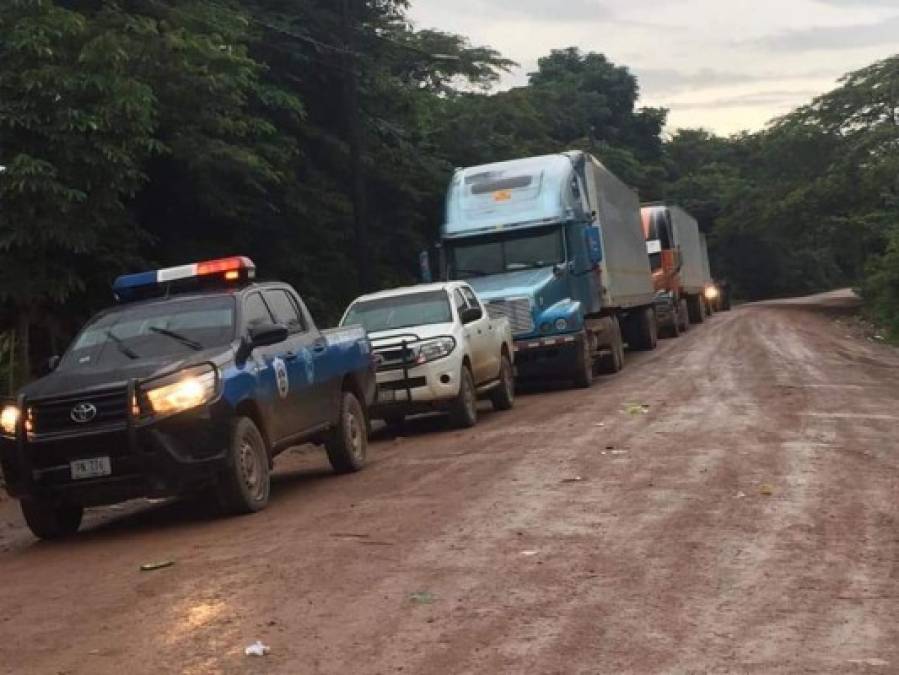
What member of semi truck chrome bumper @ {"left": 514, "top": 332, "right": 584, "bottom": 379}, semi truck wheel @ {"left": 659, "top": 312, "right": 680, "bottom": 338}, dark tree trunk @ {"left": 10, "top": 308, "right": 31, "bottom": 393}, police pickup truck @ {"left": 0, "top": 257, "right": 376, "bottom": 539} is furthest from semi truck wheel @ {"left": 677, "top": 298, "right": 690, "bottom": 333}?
police pickup truck @ {"left": 0, "top": 257, "right": 376, "bottom": 539}

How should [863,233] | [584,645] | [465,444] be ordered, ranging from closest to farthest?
[584,645], [465,444], [863,233]

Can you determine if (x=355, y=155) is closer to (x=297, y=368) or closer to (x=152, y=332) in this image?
(x=297, y=368)

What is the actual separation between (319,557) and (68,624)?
5.57ft

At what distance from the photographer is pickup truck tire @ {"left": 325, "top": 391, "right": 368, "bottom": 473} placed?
471 inches

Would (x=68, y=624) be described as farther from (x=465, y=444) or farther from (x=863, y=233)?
(x=863, y=233)

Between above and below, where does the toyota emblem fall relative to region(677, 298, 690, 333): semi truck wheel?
above

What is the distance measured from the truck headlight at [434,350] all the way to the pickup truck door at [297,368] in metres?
3.43

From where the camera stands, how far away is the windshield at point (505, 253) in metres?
20.9

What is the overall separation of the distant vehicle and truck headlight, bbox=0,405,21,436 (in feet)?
35.9

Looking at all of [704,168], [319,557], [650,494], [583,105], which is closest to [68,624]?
[319,557]

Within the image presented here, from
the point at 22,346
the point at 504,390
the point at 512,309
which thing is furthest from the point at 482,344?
the point at 22,346

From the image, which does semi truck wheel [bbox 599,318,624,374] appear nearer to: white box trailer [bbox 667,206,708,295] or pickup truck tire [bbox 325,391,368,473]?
pickup truck tire [bbox 325,391,368,473]

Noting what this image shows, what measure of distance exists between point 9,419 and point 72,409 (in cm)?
62

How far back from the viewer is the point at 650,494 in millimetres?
9516
